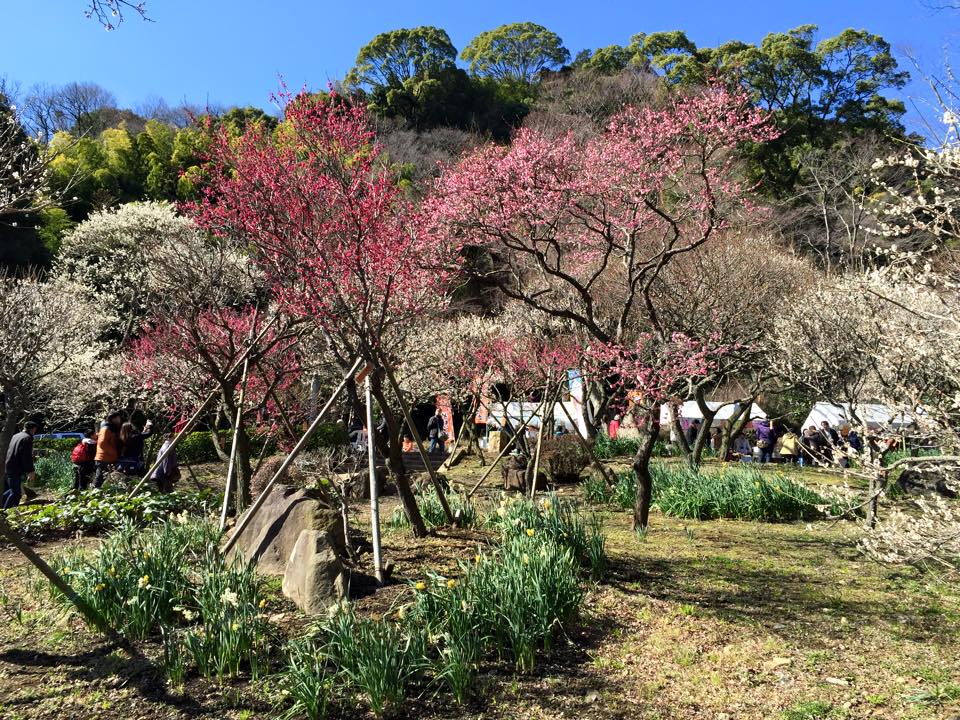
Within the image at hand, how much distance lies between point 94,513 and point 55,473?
6.07 meters

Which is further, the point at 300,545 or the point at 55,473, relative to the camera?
the point at 55,473

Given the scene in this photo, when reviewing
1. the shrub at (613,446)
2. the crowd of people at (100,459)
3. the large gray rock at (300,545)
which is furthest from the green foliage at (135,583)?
→ the shrub at (613,446)

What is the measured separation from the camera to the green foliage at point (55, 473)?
11.6m

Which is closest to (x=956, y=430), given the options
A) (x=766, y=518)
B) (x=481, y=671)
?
(x=481, y=671)

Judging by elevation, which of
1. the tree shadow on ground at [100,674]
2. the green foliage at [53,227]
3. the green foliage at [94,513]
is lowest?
the tree shadow on ground at [100,674]

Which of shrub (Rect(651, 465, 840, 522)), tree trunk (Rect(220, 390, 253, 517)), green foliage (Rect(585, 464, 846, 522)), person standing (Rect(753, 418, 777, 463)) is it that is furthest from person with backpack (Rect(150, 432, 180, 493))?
person standing (Rect(753, 418, 777, 463))

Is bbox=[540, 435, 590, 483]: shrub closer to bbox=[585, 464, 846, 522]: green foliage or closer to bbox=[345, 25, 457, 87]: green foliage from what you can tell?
bbox=[585, 464, 846, 522]: green foliage

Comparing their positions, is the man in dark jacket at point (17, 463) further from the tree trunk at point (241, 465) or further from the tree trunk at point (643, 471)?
the tree trunk at point (643, 471)

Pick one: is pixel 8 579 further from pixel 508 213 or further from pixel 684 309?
pixel 684 309

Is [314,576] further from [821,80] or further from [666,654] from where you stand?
[821,80]

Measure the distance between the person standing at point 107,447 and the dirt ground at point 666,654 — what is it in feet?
12.5

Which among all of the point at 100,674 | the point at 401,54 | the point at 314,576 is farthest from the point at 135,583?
the point at 401,54

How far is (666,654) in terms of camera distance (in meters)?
4.09

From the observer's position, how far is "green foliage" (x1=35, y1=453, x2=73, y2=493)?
38.2ft
